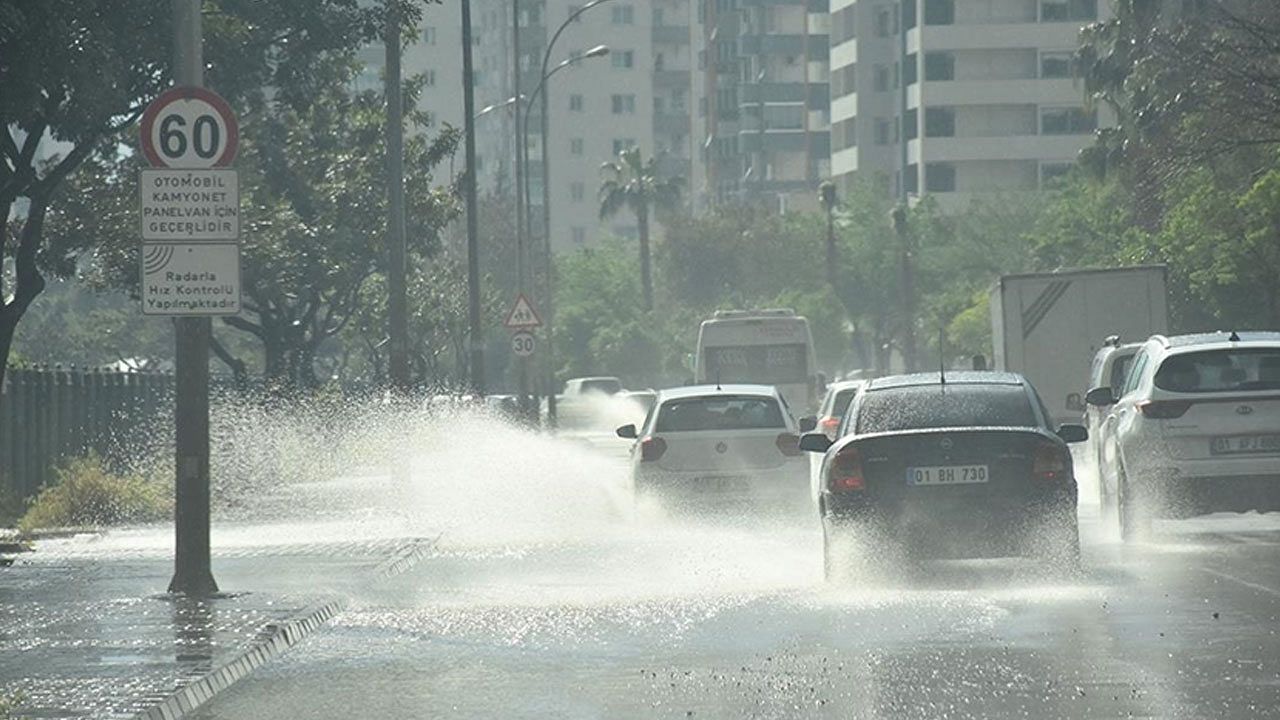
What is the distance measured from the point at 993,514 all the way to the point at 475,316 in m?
37.3

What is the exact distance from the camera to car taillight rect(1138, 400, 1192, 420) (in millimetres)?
23984

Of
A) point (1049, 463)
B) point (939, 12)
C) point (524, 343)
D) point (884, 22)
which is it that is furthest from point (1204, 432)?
point (884, 22)

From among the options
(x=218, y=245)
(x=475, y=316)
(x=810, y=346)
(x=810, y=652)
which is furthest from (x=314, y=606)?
(x=475, y=316)

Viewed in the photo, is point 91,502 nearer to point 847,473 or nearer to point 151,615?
point 847,473

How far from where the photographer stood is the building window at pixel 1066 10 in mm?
147250

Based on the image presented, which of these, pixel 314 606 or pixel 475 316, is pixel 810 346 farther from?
pixel 314 606

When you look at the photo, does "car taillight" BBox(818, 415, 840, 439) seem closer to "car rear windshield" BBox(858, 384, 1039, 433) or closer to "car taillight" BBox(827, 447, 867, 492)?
"car rear windshield" BBox(858, 384, 1039, 433)

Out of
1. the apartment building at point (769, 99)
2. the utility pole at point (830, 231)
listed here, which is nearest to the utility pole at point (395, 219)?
the utility pole at point (830, 231)

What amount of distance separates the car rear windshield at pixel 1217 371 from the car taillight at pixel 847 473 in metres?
4.78

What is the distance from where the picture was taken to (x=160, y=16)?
104 feet

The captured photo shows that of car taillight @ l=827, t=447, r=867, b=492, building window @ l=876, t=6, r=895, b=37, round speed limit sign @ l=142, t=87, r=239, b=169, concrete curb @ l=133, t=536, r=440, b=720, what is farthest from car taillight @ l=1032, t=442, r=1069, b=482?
building window @ l=876, t=6, r=895, b=37

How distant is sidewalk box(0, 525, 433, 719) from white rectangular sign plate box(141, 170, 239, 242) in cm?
241

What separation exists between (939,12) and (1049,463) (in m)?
130

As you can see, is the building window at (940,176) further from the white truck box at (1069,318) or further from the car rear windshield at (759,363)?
the white truck box at (1069,318)
